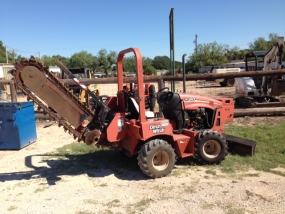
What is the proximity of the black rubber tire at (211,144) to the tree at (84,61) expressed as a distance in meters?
59.7

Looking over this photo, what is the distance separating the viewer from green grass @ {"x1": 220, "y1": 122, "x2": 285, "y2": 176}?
500cm

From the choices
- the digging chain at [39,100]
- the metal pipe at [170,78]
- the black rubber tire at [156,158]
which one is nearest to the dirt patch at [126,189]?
the black rubber tire at [156,158]

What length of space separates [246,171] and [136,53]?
284 centimetres

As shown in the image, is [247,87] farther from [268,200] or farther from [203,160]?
[268,200]

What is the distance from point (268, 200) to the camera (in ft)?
12.2

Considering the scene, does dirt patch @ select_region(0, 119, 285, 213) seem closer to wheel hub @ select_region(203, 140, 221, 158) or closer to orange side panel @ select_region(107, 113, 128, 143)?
wheel hub @ select_region(203, 140, 221, 158)

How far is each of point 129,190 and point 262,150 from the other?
3.23 m

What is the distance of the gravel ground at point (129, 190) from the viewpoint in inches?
145

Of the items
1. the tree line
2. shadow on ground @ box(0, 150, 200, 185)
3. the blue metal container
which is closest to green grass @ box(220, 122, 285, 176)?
shadow on ground @ box(0, 150, 200, 185)

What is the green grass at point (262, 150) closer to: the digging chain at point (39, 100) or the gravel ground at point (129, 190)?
the gravel ground at point (129, 190)

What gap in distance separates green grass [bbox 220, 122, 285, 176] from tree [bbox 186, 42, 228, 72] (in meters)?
49.4

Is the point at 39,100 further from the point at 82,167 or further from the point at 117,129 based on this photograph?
the point at 82,167

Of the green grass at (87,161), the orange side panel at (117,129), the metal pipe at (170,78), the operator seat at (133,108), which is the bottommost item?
the green grass at (87,161)

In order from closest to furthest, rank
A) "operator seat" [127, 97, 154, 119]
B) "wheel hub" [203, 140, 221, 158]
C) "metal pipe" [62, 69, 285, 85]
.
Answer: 1. "operator seat" [127, 97, 154, 119]
2. "wheel hub" [203, 140, 221, 158]
3. "metal pipe" [62, 69, 285, 85]
